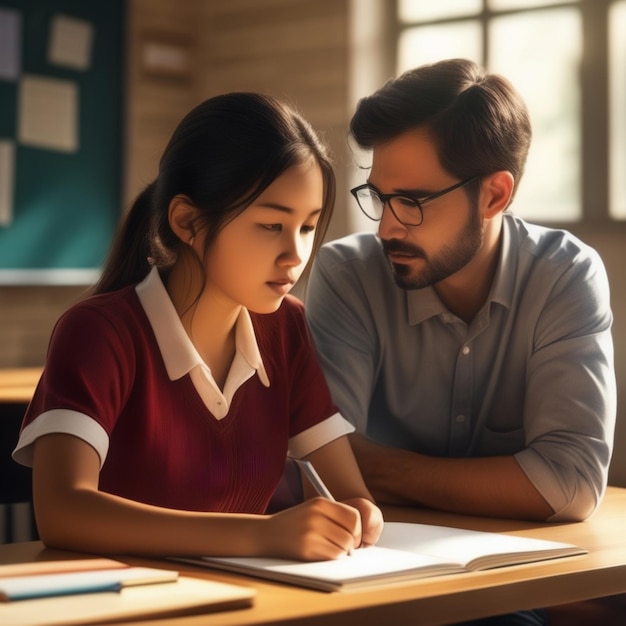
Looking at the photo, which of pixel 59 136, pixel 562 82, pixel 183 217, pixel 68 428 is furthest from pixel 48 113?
pixel 68 428

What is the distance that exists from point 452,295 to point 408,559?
0.87 meters

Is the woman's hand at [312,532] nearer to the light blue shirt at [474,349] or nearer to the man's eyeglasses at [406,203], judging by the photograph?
the light blue shirt at [474,349]

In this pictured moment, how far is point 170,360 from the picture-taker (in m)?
1.45

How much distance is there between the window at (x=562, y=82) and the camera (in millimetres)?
3844

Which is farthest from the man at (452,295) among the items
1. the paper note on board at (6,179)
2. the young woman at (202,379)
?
the paper note on board at (6,179)

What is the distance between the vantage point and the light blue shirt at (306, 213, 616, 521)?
184 centimetres

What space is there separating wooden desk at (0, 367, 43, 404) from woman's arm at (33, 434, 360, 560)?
53.4 inches

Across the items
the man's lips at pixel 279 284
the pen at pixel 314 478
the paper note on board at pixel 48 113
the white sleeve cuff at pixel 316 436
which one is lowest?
the pen at pixel 314 478

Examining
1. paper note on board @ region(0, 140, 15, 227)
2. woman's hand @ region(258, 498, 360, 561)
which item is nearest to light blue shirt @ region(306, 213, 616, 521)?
woman's hand @ region(258, 498, 360, 561)

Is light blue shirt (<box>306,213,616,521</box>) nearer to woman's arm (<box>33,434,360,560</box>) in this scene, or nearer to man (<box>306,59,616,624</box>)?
man (<box>306,59,616,624</box>)

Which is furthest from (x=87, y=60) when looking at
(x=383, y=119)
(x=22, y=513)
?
(x=383, y=119)

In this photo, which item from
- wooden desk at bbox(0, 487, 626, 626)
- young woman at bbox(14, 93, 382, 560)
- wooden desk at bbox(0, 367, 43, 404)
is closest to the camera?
wooden desk at bbox(0, 487, 626, 626)

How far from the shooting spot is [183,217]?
150 cm

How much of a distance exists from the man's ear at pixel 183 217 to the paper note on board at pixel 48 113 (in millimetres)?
3079
